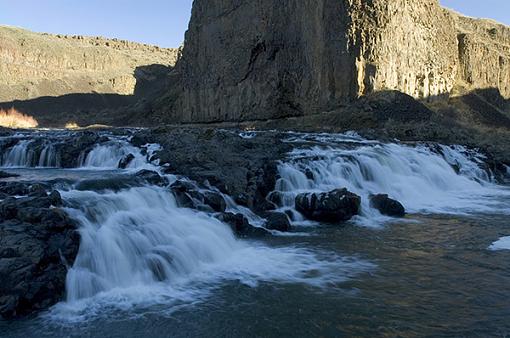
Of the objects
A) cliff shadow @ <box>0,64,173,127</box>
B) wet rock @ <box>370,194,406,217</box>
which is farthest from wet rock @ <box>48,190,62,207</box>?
cliff shadow @ <box>0,64,173,127</box>

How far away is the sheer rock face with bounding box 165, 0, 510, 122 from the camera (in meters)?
38.9

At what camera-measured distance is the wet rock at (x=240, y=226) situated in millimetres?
12609

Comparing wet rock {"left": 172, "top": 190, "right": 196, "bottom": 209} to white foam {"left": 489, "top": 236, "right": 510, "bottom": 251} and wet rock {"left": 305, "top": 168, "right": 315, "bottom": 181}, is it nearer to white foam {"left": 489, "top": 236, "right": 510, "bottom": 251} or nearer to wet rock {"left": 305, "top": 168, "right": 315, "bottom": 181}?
wet rock {"left": 305, "top": 168, "right": 315, "bottom": 181}

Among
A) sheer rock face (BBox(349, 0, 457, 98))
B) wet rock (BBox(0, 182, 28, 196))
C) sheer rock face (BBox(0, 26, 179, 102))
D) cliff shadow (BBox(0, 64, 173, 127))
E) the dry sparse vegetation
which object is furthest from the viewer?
sheer rock face (BBox(0, 26, 179, 102))

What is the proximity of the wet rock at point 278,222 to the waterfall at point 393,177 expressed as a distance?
5.77 feet

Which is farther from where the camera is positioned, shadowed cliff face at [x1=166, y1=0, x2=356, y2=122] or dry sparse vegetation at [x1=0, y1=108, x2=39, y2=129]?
dry sparse vegetation at [x1=0, y1=108, x2=39, y2=129]

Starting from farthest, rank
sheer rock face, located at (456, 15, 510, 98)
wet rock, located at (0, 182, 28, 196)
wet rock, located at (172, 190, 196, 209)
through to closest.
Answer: sheer rock face, located at (456, 15, 510, 98)
wet rock, located at (172, 190, 196, 209)
wet rock, located at (0, 182, 28, 196)

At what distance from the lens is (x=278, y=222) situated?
13359 millimetres

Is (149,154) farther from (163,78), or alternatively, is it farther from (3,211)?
(163,78)

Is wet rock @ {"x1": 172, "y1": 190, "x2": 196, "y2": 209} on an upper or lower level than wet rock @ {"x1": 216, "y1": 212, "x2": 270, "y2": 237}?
upper

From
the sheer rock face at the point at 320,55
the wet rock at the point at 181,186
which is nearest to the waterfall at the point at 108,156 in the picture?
the wet rock at the point at 181,186

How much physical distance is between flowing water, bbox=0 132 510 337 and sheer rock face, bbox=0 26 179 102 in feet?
327

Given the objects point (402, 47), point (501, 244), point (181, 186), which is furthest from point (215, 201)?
point (402, 47)

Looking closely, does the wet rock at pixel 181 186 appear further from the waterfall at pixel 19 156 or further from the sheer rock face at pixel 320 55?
the sheer rock face at pixel 320 55
